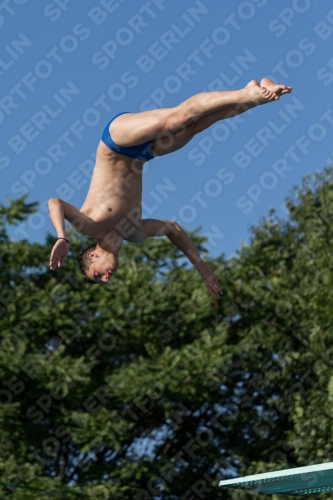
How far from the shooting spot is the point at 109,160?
611 cm

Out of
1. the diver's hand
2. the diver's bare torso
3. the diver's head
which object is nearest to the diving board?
the diver's head

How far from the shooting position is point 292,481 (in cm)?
976

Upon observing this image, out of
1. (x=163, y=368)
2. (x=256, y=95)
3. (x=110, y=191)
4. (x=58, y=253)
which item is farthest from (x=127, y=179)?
(x=163, y=368)

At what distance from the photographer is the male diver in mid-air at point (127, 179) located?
5641mm

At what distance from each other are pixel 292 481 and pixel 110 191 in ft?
17.0

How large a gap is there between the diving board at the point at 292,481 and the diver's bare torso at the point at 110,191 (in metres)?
3.76

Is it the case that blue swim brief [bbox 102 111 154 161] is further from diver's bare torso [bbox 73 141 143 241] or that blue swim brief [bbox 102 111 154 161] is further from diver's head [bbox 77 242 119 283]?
diver's head [bbox 77 242 119 283]

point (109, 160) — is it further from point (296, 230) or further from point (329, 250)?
point (296, 230)

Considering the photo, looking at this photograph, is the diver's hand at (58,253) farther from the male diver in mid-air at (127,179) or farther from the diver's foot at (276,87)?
the diver's foot at (276,87)

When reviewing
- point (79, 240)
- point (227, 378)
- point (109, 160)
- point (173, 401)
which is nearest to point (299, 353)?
point (227, 378)

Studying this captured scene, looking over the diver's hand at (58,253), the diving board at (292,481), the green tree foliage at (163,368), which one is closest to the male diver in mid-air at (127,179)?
the diver's hand at (58,253)

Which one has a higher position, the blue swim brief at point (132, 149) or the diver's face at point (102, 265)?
the blue swim brief at point (132, 149)

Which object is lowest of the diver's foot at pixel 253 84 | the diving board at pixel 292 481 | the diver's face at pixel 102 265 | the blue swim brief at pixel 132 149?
the diving board at pixel 292 481

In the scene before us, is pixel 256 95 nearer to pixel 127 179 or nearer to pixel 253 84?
pixel 253 84
